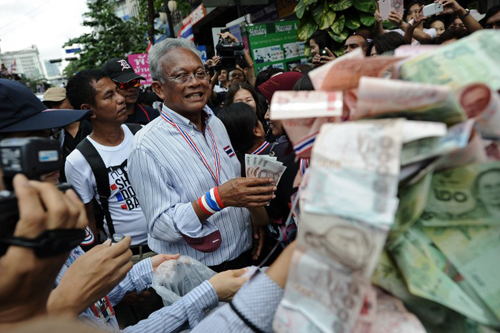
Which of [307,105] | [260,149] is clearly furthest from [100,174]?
[307,105]

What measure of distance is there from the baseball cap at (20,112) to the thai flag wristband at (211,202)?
69cm

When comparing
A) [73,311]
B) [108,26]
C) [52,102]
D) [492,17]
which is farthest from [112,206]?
[108,26]

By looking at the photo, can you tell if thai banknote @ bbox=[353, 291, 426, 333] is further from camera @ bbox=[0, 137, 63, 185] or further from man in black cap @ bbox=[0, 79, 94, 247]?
man in black cap @ bbox=[0, 79, 94, 247]

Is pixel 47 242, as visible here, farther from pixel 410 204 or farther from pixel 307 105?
pixel 410 204

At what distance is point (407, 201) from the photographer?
587 millimetres

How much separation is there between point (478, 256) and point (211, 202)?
43.9 inches

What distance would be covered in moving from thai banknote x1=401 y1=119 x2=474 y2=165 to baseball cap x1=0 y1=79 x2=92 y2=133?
53.0 inches

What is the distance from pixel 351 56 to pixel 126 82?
10.3 ft

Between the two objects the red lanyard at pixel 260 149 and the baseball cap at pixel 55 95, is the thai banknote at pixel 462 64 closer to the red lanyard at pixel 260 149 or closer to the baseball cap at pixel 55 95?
the red lanyard at pixel 260 149

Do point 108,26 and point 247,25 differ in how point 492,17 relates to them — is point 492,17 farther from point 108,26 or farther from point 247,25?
point 108,26

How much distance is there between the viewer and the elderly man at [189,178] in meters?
1.56

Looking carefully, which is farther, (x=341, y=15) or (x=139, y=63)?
(x=139, y=63)

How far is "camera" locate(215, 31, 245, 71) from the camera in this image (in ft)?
13.6

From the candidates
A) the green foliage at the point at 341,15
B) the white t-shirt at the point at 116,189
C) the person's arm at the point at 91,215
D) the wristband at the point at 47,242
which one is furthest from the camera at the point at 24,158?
the green foliage at the point at 341,15
